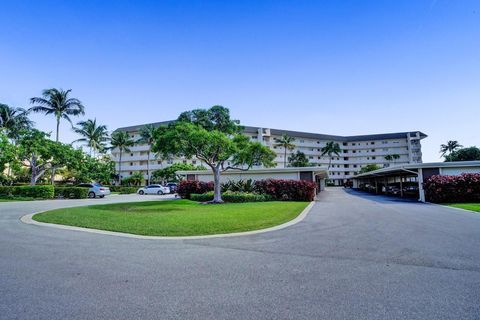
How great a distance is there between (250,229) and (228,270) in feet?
12.9

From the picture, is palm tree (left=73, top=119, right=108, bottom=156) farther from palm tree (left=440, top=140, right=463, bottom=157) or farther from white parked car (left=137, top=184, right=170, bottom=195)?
palm tree (left=440, top=140, right=463, bottom=157)

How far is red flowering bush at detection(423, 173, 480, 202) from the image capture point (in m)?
18.8

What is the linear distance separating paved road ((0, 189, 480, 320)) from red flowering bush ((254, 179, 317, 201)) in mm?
13822

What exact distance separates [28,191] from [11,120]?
19.6 metres

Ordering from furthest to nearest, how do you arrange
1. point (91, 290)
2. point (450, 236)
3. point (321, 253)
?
point (450, 236) < point (321, 253) < point (91, 290)

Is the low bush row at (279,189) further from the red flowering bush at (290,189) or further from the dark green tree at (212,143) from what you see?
the dark green tree at (212,143)

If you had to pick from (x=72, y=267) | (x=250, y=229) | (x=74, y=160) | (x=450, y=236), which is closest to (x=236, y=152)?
(x=250, y=229)

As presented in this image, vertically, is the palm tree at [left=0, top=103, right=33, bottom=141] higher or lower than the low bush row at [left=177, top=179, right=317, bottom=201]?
higher

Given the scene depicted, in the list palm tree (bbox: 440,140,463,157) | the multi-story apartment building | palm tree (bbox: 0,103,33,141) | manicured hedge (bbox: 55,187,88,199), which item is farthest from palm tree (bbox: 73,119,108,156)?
palm tree (bbox: 440,140,463,157)

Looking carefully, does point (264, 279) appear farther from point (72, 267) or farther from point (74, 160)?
point (74, 160)

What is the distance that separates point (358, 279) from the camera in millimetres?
4293

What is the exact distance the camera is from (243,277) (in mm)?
4414

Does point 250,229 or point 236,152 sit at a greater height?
point 236,152

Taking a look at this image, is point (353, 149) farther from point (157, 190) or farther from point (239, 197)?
point (239, 197)
